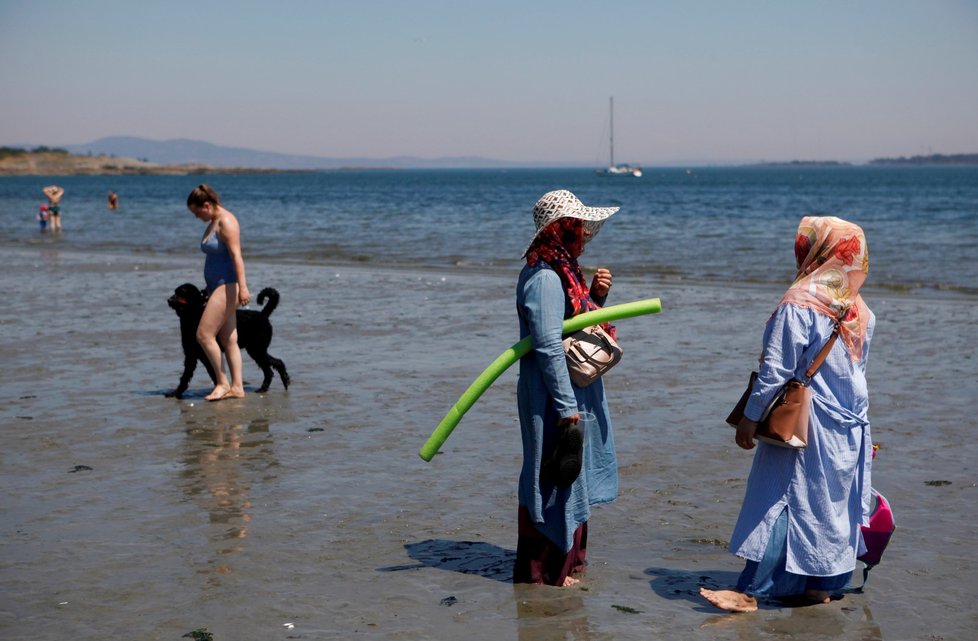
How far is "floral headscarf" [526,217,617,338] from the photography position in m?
4.85

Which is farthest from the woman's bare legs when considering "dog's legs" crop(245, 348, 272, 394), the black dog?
"dog's legs" crop(245, 348, 272, 394)

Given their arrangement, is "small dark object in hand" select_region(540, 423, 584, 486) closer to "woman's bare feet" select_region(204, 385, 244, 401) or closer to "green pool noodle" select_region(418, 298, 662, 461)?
"green pool noodle" select_region(418, 298, 662, 461)

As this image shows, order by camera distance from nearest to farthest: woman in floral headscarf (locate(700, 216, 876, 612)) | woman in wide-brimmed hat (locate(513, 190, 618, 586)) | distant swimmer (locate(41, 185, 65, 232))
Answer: woman in floral headscarf (locate(700, 216, 876, 612)), woman in wide-brimmed hat (locate(513, 190, 618, 586)), distant swimmer (locate(41, 185, 65, 232))

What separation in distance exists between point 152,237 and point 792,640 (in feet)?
104

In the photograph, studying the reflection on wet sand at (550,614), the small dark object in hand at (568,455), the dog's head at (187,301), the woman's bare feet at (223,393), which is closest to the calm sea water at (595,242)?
the woman's bare feet at (223,393)

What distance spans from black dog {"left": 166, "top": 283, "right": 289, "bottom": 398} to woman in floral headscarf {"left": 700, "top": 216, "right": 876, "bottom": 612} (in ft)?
18.4

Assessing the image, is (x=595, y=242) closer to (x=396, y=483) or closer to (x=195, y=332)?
(x=195, y=332)

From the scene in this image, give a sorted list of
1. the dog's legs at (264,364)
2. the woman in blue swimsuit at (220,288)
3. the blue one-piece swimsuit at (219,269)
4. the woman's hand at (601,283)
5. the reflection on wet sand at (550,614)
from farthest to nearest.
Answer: the dog's legs at (264,364) < the blue one-piece swimsuit at (219,269) < the woman in blue swimsuit at (220,288) < the woman's hand at (601,283) < the reflection on wet sand at (550,614)

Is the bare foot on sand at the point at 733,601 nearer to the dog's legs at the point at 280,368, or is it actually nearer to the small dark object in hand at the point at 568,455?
the small dark object in hand at the point at 568,455

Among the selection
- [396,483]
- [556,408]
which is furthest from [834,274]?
[396,483]

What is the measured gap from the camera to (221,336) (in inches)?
369

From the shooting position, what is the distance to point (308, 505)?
21.1ft

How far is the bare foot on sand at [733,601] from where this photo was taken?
4840 millimetres

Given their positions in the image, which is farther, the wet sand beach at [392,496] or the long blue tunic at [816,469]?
the wet sand beach at [392,496]
